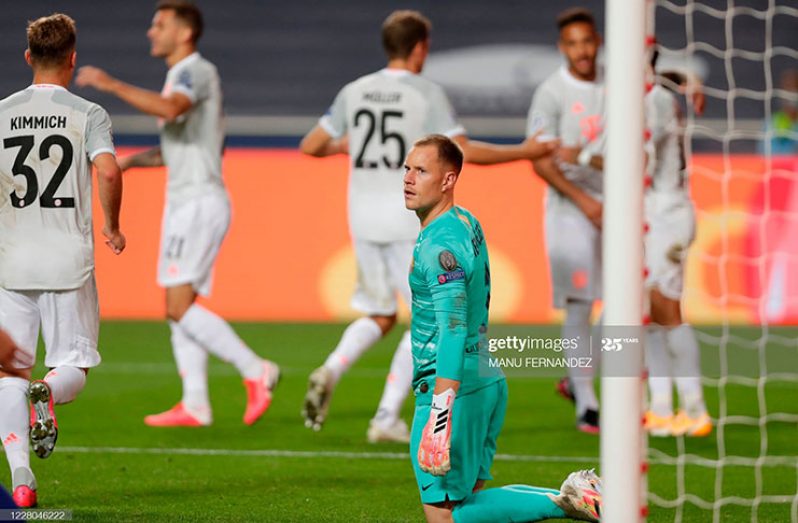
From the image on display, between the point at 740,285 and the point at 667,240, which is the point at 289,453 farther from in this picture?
the point at 740,285

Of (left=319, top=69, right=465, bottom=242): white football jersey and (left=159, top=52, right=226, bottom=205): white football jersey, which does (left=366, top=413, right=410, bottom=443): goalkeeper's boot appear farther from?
(left=159, top=52, right=226, bottom=205): white football jersey

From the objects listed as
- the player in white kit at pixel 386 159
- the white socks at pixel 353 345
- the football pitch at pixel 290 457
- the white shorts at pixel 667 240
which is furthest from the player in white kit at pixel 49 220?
the white shorts at pixel 667 240

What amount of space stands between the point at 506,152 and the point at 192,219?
203 centimetres

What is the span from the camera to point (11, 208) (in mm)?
5684

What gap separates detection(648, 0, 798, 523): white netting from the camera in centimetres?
607

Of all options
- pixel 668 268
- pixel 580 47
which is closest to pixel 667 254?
pixel 668 268

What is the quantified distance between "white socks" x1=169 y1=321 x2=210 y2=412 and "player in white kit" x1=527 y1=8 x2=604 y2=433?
2.17 meters

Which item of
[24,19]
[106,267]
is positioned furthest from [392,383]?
[24,19]

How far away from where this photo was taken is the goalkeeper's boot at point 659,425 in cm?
787

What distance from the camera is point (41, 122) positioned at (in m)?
5.58

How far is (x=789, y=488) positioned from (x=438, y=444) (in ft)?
8.80

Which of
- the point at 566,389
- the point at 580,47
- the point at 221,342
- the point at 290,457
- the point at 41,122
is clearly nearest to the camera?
the point at 41,122

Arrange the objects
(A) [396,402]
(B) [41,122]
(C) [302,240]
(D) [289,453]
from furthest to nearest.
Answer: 1. (C) [302,240]
2. (A) [396,402]
3. (D) [289,453]
4. (B) [41,122]

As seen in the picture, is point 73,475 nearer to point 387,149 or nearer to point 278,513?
point 278,513
